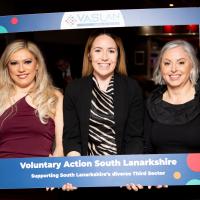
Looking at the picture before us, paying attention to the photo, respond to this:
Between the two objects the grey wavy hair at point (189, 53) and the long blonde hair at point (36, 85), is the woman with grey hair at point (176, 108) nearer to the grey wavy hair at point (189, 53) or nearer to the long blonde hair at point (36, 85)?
the grey wavy hair at point (189, 53)

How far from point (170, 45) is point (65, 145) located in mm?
781

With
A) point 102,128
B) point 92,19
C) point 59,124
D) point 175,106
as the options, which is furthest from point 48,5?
point 175,106

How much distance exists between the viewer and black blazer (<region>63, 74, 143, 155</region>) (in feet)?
6.30

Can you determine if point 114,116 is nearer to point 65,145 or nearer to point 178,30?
point 65,145

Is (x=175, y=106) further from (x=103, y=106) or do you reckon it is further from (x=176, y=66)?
(x=103, y=106)

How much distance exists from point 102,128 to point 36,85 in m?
0.44

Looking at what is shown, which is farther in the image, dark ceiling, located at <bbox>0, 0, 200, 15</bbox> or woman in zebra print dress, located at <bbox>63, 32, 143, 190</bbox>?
dark ceiling, located at <bbox>0, 0, 200, 15</bbox>

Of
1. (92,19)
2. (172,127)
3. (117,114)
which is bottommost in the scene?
(172,127)

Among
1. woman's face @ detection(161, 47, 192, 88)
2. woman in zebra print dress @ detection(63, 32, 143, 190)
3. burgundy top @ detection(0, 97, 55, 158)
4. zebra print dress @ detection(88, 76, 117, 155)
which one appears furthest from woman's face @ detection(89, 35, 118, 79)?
burgundy top @ detection(0, 97, 55, 158)

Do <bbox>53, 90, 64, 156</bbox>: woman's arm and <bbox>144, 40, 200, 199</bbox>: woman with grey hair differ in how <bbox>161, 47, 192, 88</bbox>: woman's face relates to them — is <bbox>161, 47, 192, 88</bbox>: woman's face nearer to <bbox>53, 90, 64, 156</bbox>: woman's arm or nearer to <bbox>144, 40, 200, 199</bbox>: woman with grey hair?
<bbox>144, 40, 200, 199</bbox>: woman with grey hair

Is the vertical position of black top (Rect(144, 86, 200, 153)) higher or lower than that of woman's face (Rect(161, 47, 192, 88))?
lower

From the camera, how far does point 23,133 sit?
75.6 inches

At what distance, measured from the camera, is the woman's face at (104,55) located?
75.1 inches

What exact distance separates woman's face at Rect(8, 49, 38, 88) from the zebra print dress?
1.21 ft
